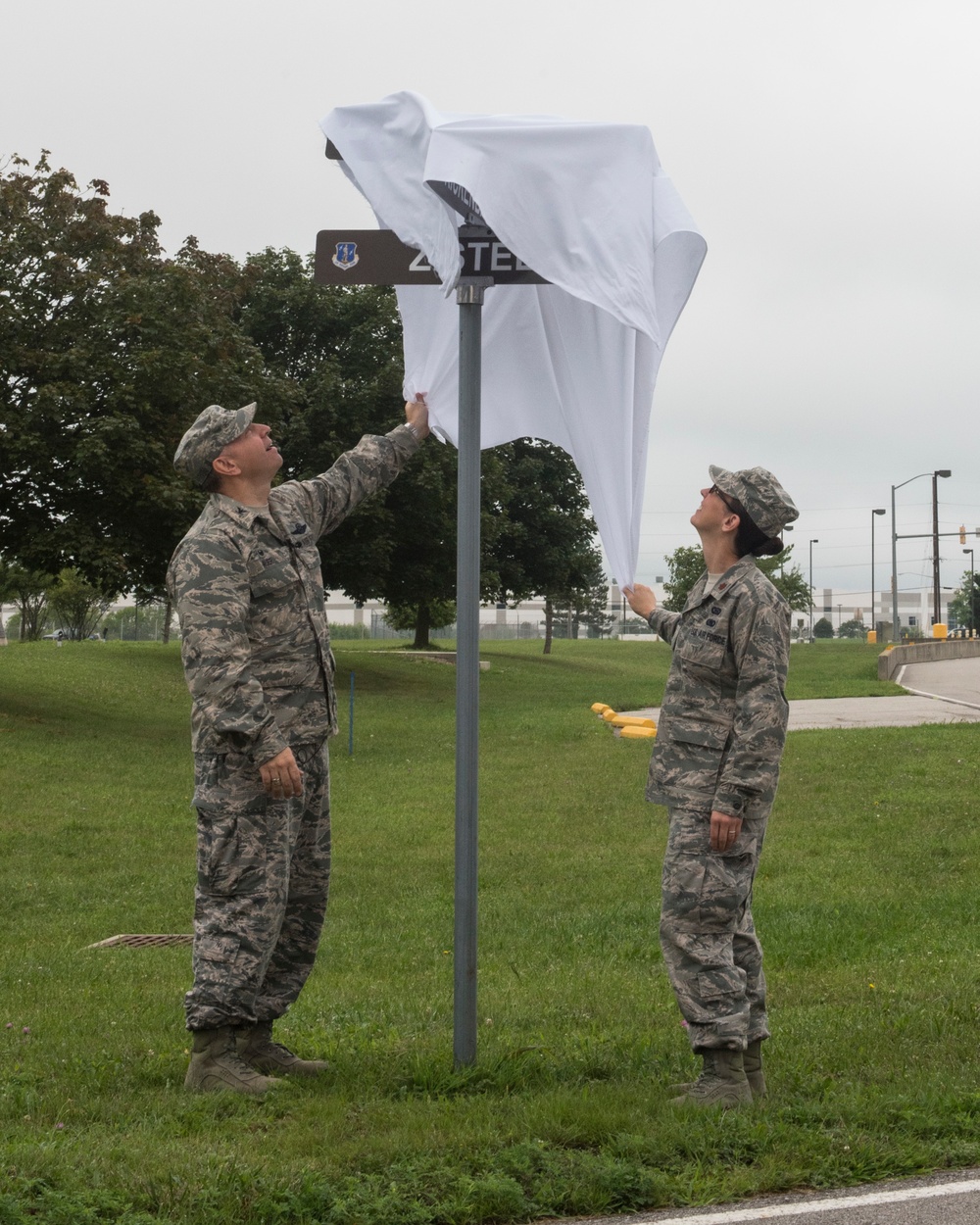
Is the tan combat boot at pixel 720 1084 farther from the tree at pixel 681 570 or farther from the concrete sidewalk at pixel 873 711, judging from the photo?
the tree at pixel 681 570

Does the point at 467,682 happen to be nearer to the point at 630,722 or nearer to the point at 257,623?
the point at 257,623

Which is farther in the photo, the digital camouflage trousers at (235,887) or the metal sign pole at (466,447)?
the metal sign pole at (466,447)

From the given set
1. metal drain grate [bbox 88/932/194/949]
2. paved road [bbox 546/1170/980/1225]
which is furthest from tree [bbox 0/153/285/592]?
paved road [bbox 546/1170/980/1225]

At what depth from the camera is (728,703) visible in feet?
15.6

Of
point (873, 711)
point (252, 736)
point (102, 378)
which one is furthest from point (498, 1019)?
point (873, 711)

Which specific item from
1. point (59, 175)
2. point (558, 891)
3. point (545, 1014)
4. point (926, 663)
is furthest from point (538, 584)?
point (545, 1014)

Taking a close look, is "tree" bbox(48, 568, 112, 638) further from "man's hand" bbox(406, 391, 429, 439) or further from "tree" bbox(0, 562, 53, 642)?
"man's hand" bbox(406, 391, 429, 439)

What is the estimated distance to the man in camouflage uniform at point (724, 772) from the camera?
461 cm

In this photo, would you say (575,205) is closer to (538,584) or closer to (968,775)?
(968,775)

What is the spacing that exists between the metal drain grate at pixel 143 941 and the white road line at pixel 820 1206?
16.2ft

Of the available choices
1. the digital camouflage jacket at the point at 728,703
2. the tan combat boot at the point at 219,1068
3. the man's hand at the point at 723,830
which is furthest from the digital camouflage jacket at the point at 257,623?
the man's hand at the point at 723,830

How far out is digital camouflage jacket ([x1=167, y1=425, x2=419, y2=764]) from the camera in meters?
4.65

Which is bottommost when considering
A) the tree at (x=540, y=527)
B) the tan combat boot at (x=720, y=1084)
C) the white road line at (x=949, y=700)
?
the white road line at (x=949, y=700)

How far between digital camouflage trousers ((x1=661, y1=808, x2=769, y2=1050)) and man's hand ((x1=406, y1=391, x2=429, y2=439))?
71.2 inches
